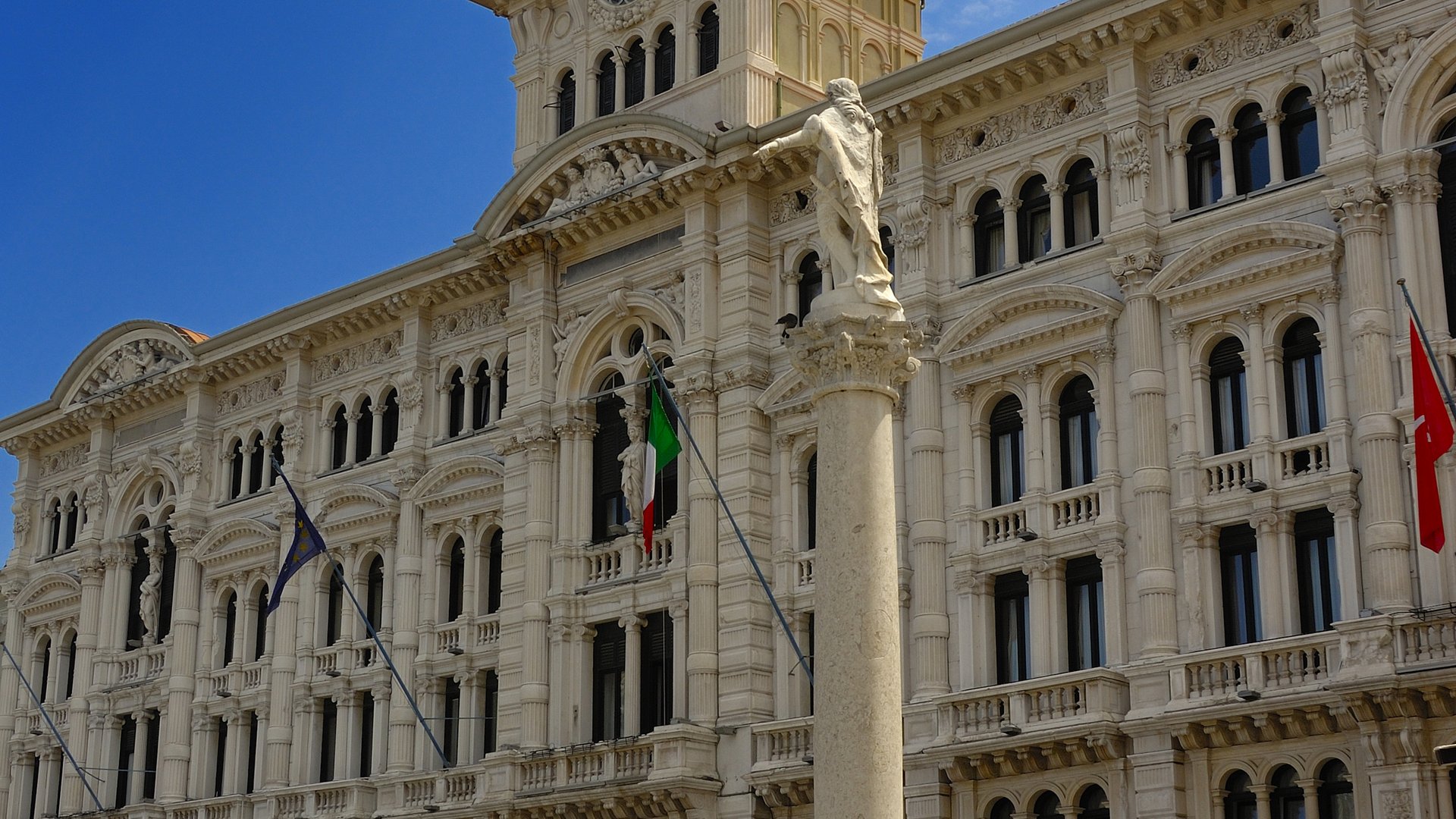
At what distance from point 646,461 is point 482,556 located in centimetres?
765

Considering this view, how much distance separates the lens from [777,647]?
1508 inches

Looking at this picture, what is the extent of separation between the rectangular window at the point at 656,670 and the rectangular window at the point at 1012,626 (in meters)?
6.74

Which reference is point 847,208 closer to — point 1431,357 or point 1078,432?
point 1431,357

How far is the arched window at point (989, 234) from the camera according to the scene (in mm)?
37219

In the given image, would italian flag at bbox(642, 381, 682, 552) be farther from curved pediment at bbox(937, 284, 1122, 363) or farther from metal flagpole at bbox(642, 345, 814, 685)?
curved pediment at bbox(937, 284, 1122, 363)

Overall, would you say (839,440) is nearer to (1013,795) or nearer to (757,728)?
(1013,795)

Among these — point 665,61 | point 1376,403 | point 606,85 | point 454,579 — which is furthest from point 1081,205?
point 454,579

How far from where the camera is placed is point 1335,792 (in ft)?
101

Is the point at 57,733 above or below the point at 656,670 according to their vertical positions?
above

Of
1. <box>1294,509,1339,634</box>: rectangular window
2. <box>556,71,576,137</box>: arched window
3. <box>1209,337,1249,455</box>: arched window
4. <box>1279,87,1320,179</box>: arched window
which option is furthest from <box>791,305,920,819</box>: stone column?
<box>556,71,576,137</box>: arched window

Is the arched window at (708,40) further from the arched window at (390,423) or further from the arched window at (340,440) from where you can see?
the arched window at (340,440)

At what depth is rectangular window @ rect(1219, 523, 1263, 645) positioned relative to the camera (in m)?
32.6

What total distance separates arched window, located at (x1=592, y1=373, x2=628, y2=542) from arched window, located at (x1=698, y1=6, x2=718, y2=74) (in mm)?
6201

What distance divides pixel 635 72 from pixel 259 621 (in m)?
14.9
